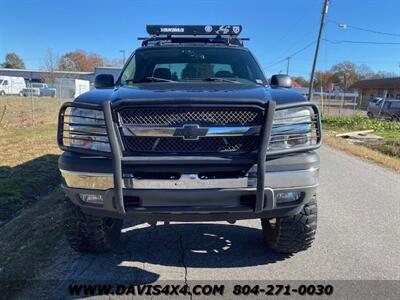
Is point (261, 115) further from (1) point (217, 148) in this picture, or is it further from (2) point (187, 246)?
(2) point (187, 246)

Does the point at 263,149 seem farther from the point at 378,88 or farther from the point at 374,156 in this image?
the point at 378,88

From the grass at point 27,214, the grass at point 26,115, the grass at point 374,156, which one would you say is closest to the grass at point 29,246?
the grass at point 27,214

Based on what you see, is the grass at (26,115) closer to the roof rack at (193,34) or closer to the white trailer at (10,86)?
the roof rack at (193,34)

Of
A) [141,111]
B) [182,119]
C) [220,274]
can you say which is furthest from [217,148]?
[220,274]

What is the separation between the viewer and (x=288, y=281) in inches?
144

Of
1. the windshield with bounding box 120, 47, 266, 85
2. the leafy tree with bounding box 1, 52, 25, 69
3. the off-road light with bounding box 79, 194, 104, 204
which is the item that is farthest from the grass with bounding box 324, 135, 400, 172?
the leafy tree with bounding box 1, 52, 25, 69

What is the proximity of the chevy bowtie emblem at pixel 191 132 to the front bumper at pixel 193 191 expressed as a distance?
0.29 meters

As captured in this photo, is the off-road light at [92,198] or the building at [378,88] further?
the building at [378,88]

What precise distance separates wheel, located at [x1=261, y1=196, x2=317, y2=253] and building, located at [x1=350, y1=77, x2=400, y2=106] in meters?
53.2

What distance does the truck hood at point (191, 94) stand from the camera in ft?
10.7

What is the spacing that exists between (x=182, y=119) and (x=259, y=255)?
178 centimetres

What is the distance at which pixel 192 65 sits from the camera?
4.96 meters

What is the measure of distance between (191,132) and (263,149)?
1.79 feet

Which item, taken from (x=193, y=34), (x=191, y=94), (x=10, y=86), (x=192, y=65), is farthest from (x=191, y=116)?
(x=10, y=86)
